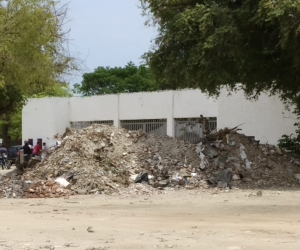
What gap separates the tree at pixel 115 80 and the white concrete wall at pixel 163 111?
73.4ft

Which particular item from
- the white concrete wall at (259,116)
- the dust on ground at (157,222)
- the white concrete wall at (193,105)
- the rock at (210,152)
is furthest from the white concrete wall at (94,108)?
the dust on ground at (157,222)

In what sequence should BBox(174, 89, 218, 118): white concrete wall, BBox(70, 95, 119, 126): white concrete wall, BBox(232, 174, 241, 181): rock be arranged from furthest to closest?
Answer: BBox(70, 95, 119, 126): white concrete wall
BBox(174, 89, 218, 118): white concrete wall
BBox(232, 174, 241, 181): rock

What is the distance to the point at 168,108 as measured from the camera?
4009 centimetres

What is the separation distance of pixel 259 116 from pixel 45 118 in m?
17.4

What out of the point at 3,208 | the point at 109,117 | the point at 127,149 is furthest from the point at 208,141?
the point at 109,117

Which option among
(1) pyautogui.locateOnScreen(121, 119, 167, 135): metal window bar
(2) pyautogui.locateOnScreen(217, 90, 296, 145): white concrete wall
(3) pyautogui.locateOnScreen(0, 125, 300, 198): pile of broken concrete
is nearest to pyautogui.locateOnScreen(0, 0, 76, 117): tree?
(3) pyautogui.locateOnScreen(0, 125, 300, 198): pile of broken concrete

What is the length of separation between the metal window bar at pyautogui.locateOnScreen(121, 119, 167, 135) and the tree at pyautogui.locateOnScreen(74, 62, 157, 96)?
27227 mm

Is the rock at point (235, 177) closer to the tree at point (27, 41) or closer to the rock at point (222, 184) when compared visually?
the rock at point (222, 184)

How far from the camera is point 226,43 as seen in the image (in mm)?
23797

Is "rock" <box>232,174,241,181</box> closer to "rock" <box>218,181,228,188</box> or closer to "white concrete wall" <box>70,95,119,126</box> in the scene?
"rock" <box>218,181,228,188</box>

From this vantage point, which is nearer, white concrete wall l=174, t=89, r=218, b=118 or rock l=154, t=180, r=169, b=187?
rock l=154, t=180, r=169, b=187

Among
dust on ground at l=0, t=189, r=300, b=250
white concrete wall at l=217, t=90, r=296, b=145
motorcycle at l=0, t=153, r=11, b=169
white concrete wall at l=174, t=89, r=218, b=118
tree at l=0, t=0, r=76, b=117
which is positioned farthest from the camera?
motorcycle at l=0, t=153, r=11, b=169

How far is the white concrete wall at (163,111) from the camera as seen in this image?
1389 inches

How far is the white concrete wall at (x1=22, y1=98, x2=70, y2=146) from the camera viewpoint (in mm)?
46938
